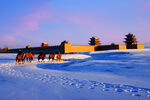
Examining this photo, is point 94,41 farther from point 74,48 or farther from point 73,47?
point 73,47

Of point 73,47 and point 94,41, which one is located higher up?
point 94,41

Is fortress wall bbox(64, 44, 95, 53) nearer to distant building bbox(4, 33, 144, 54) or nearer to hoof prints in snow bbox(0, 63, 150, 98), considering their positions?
distant building bbox(4, 33, 144, 54)

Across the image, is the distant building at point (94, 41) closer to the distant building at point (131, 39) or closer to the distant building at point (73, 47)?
the distant building at point (73, 47)

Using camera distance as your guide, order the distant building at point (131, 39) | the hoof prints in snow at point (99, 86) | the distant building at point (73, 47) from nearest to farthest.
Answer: the hoof prints in snow at point (99, 86) → the distant building at point (73, 47) → the distant building at point (131, 39)

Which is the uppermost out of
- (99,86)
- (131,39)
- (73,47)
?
(131,39)

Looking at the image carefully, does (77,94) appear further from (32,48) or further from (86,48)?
(32,48)

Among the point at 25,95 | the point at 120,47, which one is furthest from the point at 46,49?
the point at 25,95

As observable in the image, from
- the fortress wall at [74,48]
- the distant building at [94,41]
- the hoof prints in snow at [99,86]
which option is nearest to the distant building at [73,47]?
the fortress wall at [74,48]

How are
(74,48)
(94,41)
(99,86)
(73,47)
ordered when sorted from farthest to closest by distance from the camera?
1. (94,41)
2. (74,48)
3. (73,47)
4. (99,86)

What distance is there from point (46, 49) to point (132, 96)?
1240 inches

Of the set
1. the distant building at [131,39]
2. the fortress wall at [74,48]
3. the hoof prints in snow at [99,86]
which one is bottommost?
the hoof prints in snow at [99,86]

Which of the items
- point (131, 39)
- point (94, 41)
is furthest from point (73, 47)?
point (131, 39)

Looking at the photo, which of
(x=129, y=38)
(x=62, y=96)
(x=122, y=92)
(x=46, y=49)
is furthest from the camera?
(x=129, y=38)

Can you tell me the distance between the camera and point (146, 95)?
3.22 m
